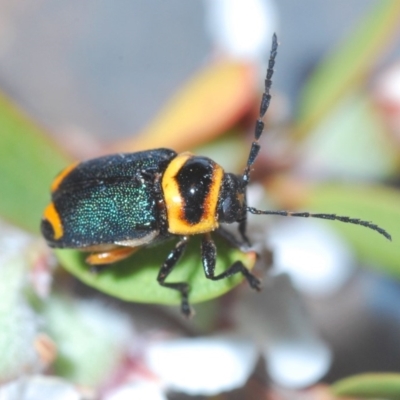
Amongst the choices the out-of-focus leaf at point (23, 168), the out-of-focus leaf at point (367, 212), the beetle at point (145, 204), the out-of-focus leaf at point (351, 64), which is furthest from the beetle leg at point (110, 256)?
the out-of-focus leaf at point (351, 64)

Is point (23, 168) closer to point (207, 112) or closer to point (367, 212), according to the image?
point (207, 112)

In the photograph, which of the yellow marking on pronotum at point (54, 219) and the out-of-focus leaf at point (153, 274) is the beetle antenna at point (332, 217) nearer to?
the out-of-focus leaf at point (153, 274)

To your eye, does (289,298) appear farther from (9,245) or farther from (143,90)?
(143,90)

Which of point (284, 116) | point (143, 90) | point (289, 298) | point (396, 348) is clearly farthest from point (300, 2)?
point (289, 298)

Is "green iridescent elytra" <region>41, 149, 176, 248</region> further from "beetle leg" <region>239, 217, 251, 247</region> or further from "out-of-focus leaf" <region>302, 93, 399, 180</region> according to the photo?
"out-of-focus leaf" <region>302, 93, 399, 180</region>

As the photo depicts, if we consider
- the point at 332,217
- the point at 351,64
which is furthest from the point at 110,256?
the point at 351,64

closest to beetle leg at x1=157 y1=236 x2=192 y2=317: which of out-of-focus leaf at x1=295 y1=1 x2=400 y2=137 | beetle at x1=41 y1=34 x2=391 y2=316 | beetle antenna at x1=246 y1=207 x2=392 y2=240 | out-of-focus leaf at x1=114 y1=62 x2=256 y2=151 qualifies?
beetle at x1=41 y1=34 x2=391 y2=316
